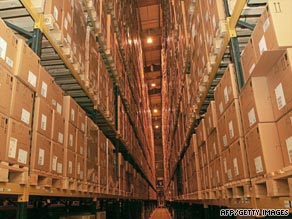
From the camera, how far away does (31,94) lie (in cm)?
314

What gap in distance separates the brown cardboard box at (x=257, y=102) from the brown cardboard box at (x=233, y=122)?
284mm

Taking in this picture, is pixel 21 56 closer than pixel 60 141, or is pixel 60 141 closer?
pixel 21 56

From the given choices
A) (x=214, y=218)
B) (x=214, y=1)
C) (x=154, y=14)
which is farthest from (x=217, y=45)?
(x=154, y=14)

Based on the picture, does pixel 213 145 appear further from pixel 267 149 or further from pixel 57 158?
pixel 57 158

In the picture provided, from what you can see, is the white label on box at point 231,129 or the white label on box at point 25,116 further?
the white label on box at point 231,129

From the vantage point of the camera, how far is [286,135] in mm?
2514

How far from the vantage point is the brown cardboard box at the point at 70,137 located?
160 inches

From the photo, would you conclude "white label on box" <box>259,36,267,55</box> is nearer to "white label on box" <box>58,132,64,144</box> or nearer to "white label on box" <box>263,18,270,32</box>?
"white label on box" <box>263,18,270,32</box>

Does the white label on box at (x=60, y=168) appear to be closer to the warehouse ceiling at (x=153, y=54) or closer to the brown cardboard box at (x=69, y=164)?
the brown cardboard box at (x=69, y=164)

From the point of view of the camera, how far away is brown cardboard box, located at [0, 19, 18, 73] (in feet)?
8.50

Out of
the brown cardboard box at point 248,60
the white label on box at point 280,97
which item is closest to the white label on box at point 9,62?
the brown cardboard box at point 248,60

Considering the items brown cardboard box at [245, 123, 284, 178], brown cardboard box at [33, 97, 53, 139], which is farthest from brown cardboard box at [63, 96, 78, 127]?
brown cardboard box at [245, 123, 284, 178]

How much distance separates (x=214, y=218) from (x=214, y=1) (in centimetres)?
536

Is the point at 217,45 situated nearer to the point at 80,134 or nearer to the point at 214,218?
the point at 80,134
